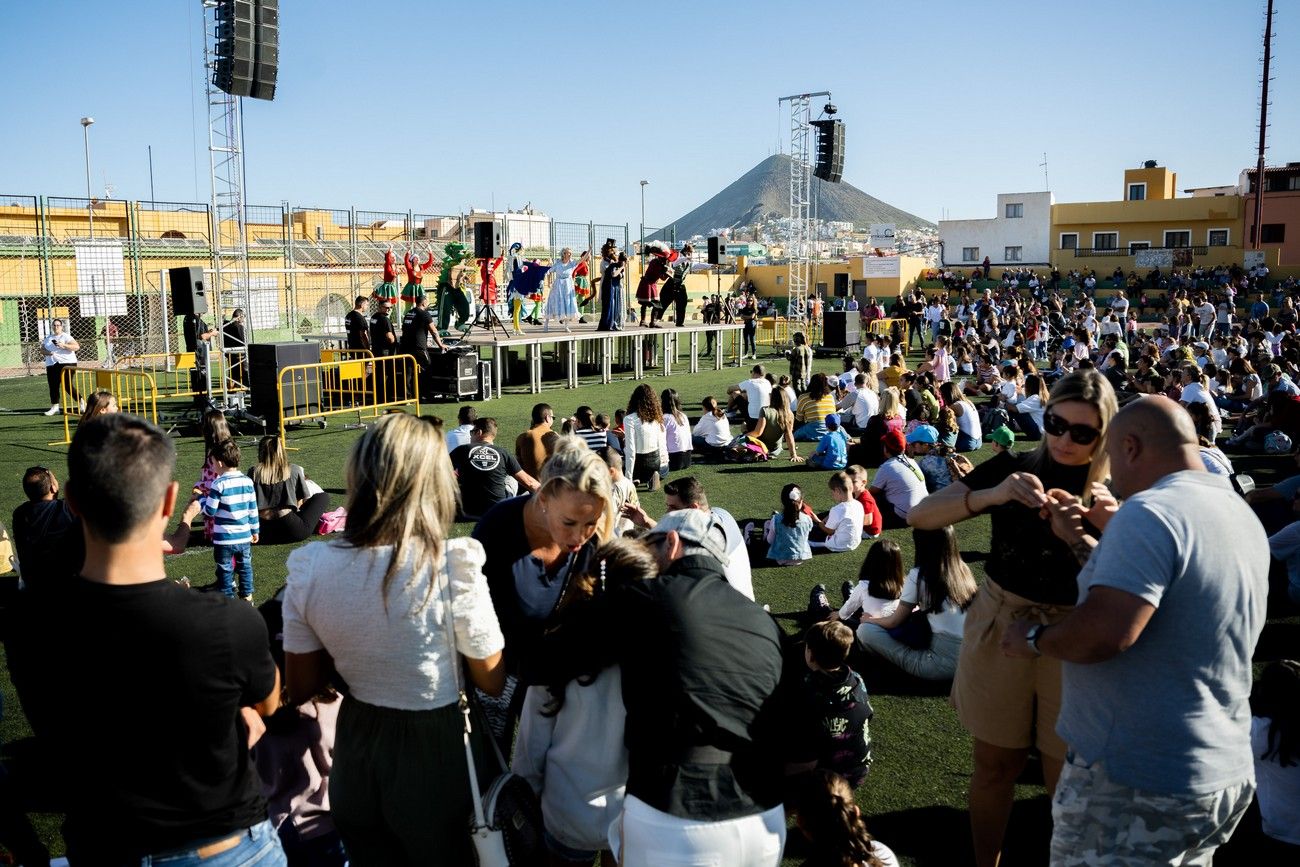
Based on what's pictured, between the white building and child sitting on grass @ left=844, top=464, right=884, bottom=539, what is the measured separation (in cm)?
5106

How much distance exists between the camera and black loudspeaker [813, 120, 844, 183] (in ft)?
99.5

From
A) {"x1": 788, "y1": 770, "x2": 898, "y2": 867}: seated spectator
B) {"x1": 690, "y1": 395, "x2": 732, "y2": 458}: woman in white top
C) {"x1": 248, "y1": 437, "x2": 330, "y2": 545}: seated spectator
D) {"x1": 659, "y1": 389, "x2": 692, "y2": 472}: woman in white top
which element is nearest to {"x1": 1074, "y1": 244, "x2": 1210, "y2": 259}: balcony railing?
{"x1": 690, "y1": 395, "x2": 732, "y2": 458}: woman in white top

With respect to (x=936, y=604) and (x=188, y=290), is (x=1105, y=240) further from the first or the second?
(x=936, y=604)

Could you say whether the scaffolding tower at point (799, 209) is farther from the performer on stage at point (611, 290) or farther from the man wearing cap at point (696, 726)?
the man wearing cap at point (696, 726)

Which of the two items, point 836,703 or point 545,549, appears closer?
point 545,549

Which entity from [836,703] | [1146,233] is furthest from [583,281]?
[1146,233]

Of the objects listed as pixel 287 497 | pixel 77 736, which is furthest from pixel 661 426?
pixel 77 736

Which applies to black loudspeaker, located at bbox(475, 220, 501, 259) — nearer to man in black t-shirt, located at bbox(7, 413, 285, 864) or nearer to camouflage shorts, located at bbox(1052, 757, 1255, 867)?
man in black t-shirt, located at bbox(7, 413, 285, 864)

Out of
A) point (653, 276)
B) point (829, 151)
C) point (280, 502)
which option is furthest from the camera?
point (829, 151)

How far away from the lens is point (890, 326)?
31.2 metres

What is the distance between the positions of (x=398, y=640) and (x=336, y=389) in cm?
1410

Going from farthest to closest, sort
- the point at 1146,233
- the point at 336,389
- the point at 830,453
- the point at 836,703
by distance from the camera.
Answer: the point at 1146,233, the point at 336,389, the point at 830,453, the point at 836,703

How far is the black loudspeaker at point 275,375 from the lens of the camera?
1415cm

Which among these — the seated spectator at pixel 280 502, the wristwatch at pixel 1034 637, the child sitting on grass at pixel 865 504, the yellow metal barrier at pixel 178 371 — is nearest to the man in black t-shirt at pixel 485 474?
the seated spectator at pixel 280 502
